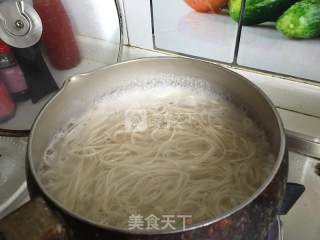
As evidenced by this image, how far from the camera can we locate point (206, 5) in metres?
0.71

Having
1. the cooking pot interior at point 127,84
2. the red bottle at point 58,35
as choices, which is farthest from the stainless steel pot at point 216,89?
the red bottle at point 58,35

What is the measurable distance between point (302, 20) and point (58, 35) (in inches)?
18.8

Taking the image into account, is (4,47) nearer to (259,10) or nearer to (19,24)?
(19,24)

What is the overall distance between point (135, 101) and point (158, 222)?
0.99 feet

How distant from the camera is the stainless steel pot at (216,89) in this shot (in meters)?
0.36

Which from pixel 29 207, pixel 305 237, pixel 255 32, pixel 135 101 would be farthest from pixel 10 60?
pixel 305 237

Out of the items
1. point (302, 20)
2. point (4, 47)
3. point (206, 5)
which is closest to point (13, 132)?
point (4, 47)

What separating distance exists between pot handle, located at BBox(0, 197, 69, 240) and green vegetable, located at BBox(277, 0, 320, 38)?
54 cm

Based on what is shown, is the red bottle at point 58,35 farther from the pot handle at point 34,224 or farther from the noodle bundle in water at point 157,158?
the pot handle at point 34,224

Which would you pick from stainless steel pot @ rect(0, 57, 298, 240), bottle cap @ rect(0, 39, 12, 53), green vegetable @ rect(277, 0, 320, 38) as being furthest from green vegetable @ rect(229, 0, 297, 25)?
bottle cap @ rect(0, 39, 12, 53)

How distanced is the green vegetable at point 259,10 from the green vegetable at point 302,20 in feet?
0.04

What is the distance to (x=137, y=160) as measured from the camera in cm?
58

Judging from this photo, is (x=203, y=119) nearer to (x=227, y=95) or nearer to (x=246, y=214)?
(x=227, y=95)

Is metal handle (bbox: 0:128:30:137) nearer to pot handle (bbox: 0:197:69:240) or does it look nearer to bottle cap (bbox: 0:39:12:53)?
bottle cap (bbox: 0:39:12:53)
